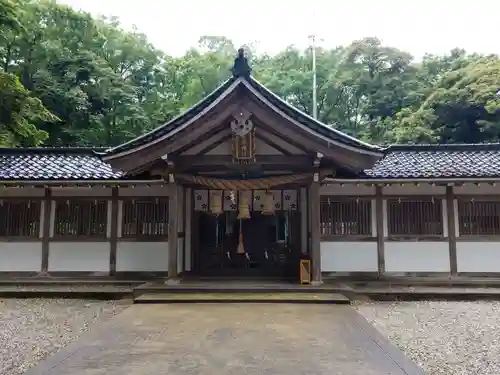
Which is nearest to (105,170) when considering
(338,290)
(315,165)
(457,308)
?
(315,165)

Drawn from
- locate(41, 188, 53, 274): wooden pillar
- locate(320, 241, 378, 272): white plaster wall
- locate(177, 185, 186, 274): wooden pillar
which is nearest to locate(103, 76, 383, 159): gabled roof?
locate(177, 185, 186, 274): wooden pillar

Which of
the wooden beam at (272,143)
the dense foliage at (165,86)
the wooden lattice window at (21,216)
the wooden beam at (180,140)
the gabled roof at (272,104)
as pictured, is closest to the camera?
the gabled roof at (272,104)

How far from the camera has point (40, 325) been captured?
7109 millimetres

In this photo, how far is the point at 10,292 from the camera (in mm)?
9641

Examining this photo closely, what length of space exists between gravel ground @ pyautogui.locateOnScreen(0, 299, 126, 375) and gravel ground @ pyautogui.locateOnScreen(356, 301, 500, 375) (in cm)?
476

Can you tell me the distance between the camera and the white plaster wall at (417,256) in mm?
10820

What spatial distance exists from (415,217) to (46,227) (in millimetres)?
9684

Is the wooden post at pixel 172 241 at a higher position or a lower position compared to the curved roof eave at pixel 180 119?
lower

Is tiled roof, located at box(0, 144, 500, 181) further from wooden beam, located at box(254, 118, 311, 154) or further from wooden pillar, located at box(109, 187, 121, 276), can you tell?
wooden beam, located at box(254, 118, 311, 154)

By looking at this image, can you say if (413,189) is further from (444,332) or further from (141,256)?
(141,256)

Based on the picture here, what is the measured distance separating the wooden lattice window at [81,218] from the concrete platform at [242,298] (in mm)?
3274

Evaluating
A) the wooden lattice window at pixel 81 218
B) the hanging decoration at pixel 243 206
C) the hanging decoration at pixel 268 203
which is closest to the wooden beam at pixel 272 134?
the hanging decoration at pixel 268 203

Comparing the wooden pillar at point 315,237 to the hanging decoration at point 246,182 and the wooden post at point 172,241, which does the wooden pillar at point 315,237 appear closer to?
the hanging decoration at point 246,182

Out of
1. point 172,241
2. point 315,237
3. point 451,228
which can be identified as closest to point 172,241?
point 172,241
